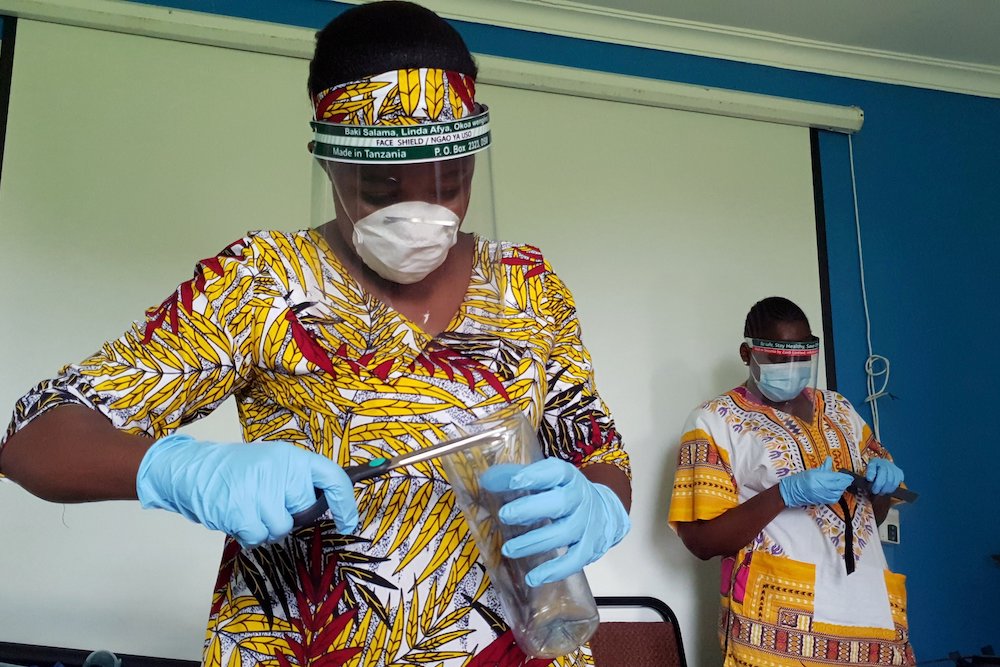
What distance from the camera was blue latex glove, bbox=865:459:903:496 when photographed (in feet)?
6.89

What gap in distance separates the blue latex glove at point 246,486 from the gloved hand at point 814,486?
1456 millimetres

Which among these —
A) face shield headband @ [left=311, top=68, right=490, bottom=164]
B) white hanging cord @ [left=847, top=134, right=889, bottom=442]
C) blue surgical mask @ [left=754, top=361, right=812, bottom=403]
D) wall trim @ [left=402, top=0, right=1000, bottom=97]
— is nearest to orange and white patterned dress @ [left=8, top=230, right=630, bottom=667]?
face shield headband @ [left=311, top=68, right=490, bottom=164]

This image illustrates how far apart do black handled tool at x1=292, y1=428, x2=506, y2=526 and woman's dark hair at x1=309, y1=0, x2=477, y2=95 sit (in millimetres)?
365

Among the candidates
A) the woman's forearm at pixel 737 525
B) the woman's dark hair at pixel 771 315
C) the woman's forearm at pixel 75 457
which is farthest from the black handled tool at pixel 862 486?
the woman's forearm at pixel 75 457

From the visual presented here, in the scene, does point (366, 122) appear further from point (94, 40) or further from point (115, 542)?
point (94, 40)

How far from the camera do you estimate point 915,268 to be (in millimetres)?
3006

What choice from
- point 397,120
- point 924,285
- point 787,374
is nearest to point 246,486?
point 397,120

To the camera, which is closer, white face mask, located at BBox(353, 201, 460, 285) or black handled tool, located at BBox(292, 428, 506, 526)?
black handled tool, located at BBox(292, 428, 506, 526)

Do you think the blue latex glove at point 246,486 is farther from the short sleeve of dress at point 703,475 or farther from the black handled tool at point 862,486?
the black handled tool at point 862,486

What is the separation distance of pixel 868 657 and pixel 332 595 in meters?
1.59

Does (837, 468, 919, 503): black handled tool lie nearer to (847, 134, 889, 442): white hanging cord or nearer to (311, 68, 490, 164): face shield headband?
(847, 134, 889, 442): white hanging cord

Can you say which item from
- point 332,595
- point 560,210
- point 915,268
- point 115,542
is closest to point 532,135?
point 560,210

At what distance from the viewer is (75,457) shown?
0.72m

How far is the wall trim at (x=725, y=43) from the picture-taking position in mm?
2736
